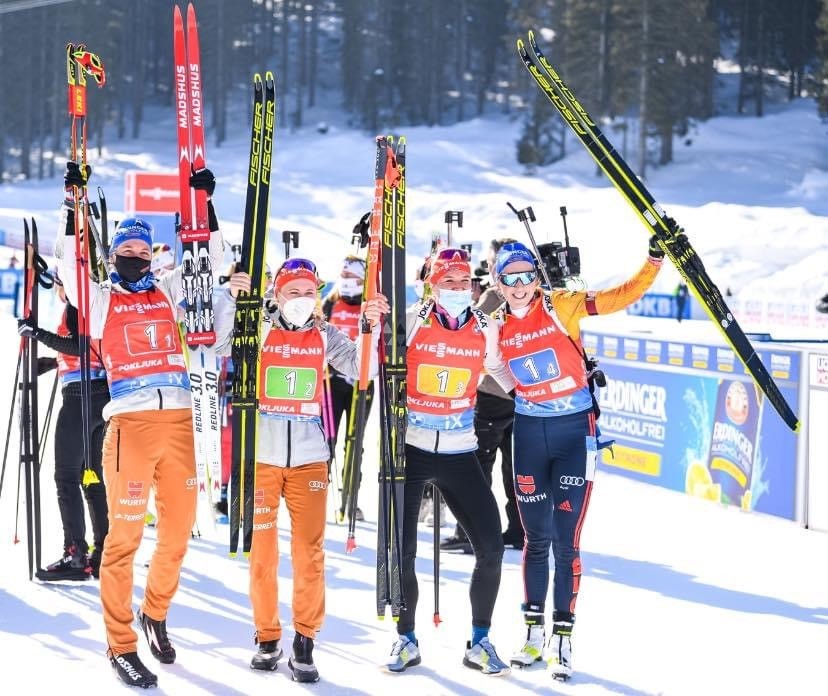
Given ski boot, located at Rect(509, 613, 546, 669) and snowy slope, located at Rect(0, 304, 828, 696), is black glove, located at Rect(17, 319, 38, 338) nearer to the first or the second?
snowy slope, located at Rect(0, 304, 828, 696)

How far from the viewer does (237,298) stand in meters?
5.09

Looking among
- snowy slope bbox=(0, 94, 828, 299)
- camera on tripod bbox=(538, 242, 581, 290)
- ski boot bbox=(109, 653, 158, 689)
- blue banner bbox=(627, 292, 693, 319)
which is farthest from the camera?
snowy slope bbox=(0, 94, 828, 299)

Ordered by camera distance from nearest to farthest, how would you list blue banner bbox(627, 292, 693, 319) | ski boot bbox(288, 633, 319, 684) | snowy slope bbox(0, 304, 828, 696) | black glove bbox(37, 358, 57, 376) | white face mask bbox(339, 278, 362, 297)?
1. ski boot bbox(288, 633, 319, 684)
2. snowy slope bbox(0, 304, 828, 696)
3. black glove bbox(37, 358, 57, 376)
4. white face mask bbox(339, 278, 362, 297)
5. blue banner bbox(627, 292, 693, 319)

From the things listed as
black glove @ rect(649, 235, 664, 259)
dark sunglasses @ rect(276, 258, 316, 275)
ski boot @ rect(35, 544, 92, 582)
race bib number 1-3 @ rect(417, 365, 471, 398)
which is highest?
black glove @ rect(649, 235, 664, 259)

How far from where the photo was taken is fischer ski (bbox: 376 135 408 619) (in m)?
5.04

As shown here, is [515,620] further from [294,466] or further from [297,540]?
[294,466]

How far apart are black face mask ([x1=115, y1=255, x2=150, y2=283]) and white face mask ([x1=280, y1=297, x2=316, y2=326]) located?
0.65 metres

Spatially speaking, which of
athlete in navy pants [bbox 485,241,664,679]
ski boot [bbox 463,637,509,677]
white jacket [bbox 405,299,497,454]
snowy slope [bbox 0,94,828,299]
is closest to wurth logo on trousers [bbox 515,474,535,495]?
athlete in navy pants [bbox 485,241,664,679]

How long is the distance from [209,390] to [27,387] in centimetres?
205

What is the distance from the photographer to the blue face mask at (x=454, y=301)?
5.17 metres

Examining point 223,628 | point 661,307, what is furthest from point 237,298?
point 661,307

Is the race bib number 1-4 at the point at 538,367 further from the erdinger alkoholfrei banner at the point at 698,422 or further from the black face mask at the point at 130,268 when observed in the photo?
the erdinger alkoholfrei banner at the point at 698,422

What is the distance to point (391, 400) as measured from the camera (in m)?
5.17

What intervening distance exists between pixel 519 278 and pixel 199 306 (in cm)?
148
